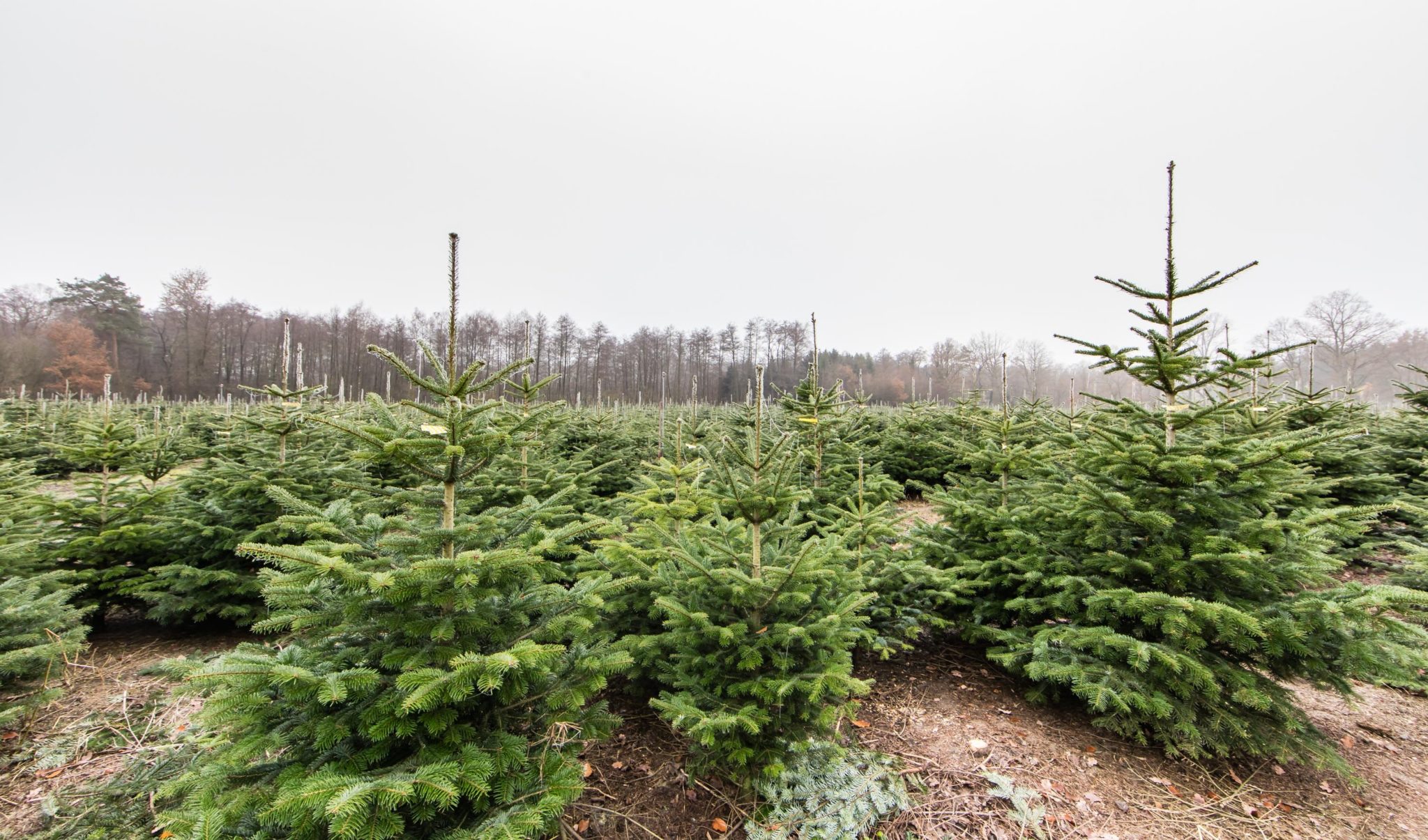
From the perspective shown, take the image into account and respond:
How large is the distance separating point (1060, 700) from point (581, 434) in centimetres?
791

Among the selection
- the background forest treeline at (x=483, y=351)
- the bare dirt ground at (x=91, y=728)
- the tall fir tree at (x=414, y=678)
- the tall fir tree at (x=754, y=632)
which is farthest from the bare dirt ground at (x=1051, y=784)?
the background forest treeline at (x=483, y=351)

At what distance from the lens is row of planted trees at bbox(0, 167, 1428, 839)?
2.01 metres

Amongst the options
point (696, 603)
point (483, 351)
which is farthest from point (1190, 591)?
point (483, 351)

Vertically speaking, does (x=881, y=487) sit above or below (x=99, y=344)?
below

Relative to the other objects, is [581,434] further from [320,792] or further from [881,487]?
[320,792]

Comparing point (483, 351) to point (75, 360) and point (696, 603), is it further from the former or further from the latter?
point (696, 603)

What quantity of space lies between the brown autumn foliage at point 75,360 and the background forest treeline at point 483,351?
3.5 inches

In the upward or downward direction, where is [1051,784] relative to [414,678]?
downward

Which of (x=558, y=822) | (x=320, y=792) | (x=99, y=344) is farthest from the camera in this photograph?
(x=99, y=344)

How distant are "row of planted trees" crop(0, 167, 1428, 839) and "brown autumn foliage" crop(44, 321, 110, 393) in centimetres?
4461

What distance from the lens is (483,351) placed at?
45.3 meters

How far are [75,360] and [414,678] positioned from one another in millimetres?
50849

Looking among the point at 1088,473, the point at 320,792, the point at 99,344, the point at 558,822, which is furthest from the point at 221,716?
the point at 99,344

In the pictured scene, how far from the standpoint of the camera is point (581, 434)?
9.56m
